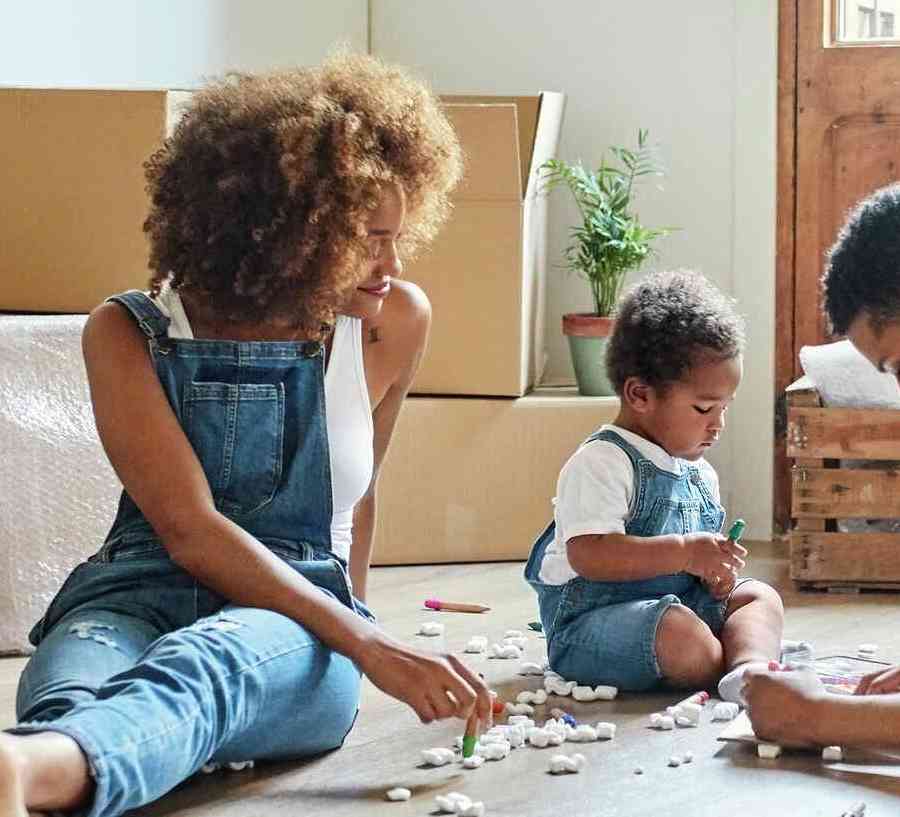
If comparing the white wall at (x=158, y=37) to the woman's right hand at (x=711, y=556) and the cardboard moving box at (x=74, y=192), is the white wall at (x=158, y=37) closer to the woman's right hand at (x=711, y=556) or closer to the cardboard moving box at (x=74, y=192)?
the cardboard moving box at (x=74, y=192)

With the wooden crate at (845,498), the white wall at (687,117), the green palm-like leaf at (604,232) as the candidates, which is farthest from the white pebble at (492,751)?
the white wall at (687,117)

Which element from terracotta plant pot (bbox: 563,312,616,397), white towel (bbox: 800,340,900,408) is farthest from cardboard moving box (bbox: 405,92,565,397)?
white towel (bbox: 800,340,900,408)

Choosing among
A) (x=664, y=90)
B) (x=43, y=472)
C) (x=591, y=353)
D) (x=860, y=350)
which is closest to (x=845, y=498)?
(x=591, y=353)

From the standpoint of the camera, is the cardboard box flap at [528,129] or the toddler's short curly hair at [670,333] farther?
the cardboard box flap at [528,129]

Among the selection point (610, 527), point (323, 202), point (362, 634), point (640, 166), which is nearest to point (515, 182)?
point (640, 166)

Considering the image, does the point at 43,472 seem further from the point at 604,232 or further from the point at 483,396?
the point at 604,232

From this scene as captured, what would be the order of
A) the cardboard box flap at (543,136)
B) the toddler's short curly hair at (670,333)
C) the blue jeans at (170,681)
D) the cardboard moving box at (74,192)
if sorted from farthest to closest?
the cardboard box flap at (543,136), the cardboard moving box at (74,192), the toddler's short curly hair at (670,333), the blue jeans at (170,681)

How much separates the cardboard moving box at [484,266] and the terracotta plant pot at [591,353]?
138 mm

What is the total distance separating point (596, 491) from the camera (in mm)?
1915

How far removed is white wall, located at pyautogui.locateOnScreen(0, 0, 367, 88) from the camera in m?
2.53

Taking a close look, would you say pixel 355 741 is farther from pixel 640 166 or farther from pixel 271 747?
pixel 640 166

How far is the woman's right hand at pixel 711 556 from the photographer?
74.7 inches

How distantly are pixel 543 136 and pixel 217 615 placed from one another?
1.60 m

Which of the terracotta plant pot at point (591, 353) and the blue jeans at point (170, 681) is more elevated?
the terracotta plant pot at point (591, 353)
